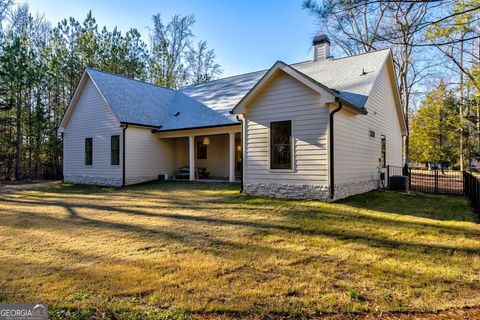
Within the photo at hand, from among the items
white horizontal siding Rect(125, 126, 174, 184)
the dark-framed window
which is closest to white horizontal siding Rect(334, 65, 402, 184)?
the dark-framed window

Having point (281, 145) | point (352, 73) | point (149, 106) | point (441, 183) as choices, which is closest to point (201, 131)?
point (149, 106)

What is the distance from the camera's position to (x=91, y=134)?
51.0ft

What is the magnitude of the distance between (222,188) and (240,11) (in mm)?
9202

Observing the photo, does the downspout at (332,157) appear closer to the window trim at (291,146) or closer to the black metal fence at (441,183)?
the window trim at (291,146)

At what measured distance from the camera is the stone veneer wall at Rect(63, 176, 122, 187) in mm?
14352

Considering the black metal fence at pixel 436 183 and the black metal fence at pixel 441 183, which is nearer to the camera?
the black metal fence at pixel 441 183

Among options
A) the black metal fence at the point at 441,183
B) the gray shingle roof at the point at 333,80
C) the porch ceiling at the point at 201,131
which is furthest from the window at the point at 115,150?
the black metal fence at the point at 441,183

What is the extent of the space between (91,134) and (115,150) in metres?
2.16

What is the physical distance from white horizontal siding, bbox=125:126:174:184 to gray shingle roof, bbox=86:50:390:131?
70 centimetres

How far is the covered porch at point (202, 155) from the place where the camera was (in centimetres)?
1446

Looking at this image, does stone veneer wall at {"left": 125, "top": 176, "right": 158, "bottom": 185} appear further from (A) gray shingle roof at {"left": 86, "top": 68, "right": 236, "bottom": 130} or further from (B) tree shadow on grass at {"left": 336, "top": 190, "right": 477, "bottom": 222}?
(B) tree shadow on grass at {"left": 336, "top": 190, "right": 477, "bottom": 222}

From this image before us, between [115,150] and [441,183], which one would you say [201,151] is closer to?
[115,150]

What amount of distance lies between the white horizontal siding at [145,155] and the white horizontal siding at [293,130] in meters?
6.90

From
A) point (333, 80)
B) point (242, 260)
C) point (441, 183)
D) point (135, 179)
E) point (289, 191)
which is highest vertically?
point (333, 80)
